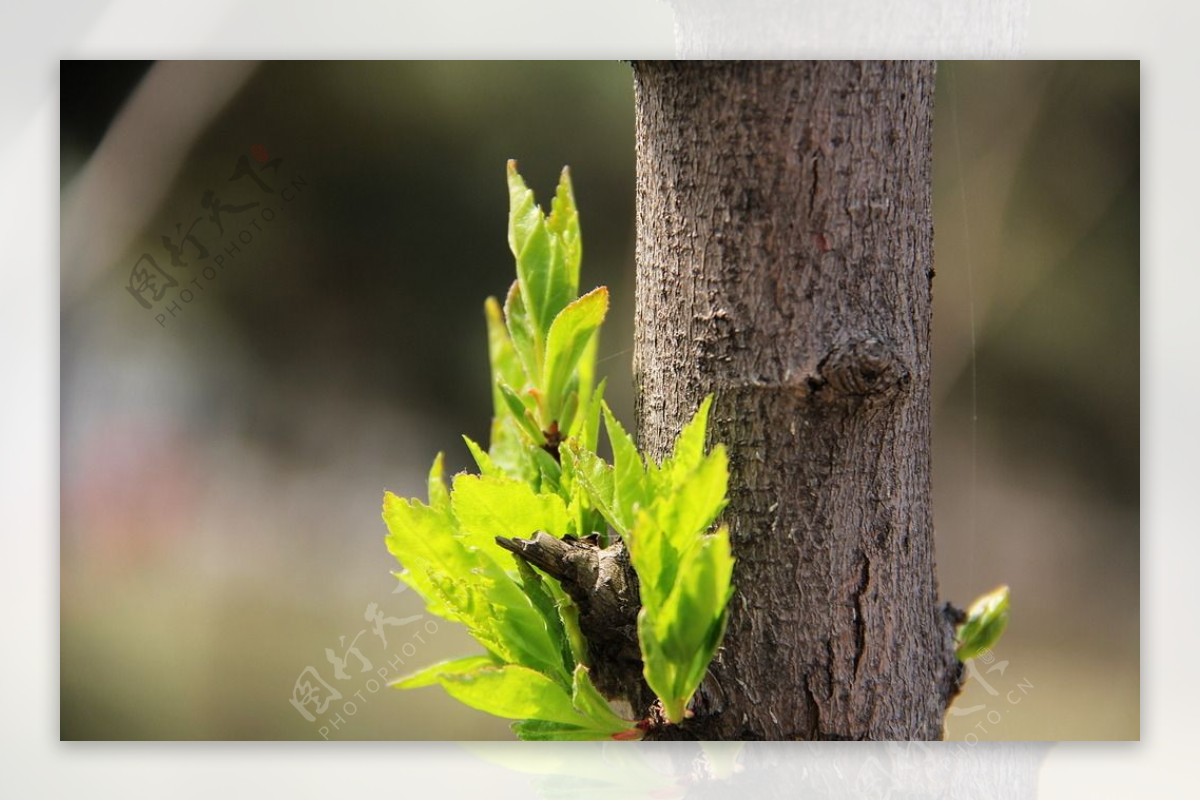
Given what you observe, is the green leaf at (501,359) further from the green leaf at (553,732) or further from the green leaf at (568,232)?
the green leaf at (553,732)

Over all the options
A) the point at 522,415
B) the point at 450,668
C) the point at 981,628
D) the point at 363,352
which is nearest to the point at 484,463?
the point at 522,415

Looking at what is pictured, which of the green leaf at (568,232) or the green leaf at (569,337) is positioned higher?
the green leaf at (568,232)

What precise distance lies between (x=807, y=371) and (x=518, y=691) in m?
0.28

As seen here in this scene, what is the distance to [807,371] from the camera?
2.27 feet

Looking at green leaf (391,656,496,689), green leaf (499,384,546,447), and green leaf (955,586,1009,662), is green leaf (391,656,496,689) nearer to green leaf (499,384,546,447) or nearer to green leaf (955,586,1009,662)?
green leaf (499,384,546,447)

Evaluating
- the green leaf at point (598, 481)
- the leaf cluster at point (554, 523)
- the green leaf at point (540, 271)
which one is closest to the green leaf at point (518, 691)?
the leaf cluster at point (554, 523)

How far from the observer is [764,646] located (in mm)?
703

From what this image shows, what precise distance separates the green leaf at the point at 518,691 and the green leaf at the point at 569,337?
7.5 inches

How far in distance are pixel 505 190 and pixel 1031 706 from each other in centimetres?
66

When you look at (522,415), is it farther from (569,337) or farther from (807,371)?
(807,371)

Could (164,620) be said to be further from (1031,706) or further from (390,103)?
(1031,706)

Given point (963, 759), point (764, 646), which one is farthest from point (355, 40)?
point (963, 759)

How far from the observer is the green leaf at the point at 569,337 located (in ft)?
2.48

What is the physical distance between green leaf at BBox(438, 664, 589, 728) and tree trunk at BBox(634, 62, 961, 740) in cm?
9
